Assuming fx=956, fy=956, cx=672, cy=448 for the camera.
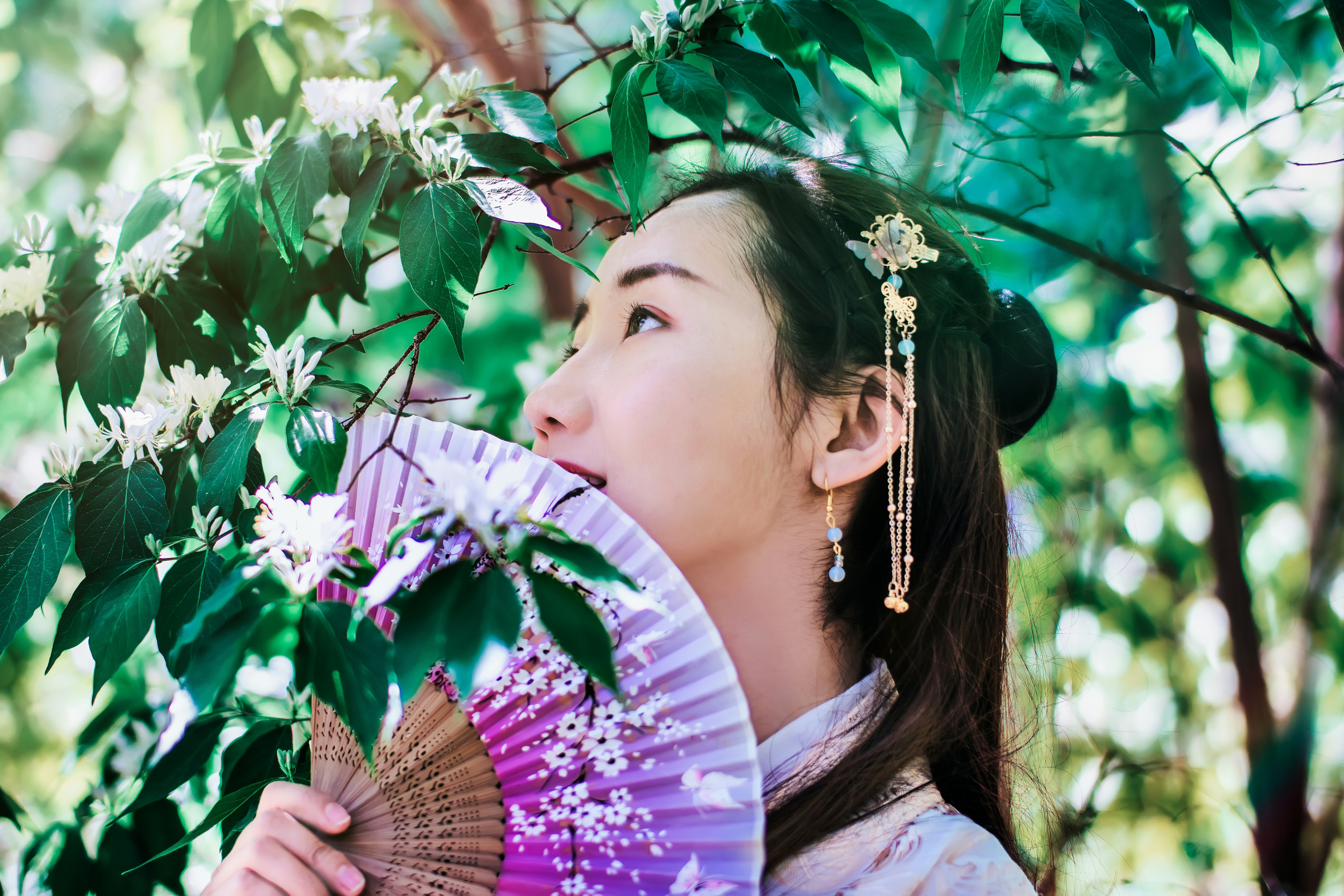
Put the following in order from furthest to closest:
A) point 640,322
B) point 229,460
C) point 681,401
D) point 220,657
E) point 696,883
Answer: point 640,322 < point 681,401 < point 229,460 < point 696,883 < point 220,657

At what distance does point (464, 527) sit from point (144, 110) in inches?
78.7

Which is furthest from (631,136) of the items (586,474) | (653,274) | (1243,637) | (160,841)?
(1243,637)

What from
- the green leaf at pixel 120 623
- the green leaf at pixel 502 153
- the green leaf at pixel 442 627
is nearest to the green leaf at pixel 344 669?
the green leaf at pixel 442 627

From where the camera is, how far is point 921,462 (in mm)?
1489

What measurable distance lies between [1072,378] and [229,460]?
2.08 m

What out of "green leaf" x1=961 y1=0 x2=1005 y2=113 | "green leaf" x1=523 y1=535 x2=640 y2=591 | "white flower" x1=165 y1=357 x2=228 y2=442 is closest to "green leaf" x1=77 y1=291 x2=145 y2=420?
"white flower" x1=165 y1=357 x2=228 y2=442

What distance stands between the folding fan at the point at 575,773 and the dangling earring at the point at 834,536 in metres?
0.52

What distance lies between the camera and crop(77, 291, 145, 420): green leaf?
114 centimetres

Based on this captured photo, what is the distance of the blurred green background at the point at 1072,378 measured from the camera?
183 centimetres

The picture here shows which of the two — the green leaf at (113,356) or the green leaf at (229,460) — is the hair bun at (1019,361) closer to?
the green leaf at (229,460)

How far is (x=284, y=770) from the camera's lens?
1.31 meters

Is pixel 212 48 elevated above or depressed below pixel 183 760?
above

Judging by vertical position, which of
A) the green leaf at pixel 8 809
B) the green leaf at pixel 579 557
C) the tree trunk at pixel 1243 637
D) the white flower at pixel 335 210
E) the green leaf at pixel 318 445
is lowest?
the tree trunk at pixel 1243 637

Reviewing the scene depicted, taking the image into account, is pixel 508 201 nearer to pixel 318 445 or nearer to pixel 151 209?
pixel 318 445
